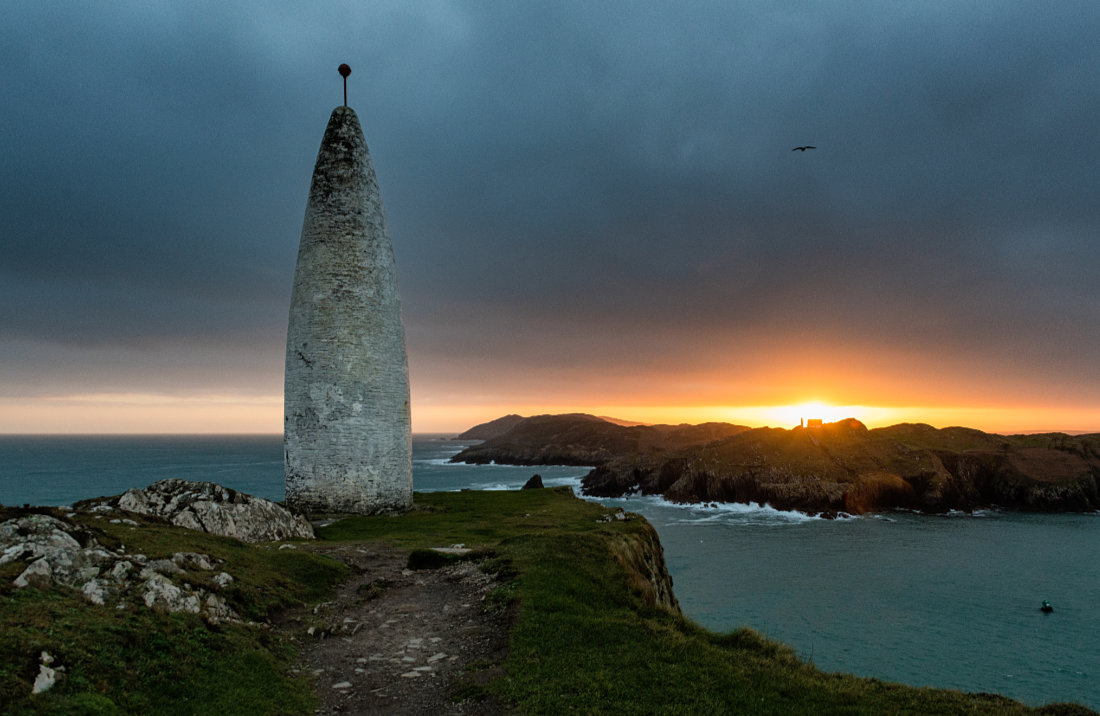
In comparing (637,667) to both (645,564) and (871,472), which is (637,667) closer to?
(645,564)

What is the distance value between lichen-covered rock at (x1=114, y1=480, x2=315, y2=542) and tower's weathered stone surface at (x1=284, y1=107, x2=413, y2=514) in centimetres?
570

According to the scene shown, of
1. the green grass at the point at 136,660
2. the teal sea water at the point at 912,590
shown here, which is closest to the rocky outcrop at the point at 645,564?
the teal sea water at the point at 912,590

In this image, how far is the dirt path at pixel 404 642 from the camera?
7.88 meters

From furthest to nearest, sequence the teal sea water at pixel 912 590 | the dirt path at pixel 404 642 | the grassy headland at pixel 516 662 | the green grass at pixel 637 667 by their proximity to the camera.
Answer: the teal sea water at pixel 912 590
the dirt path at pixel 404 642
the green grass at pixel 637 667
the grassy headland at pixel 516 662

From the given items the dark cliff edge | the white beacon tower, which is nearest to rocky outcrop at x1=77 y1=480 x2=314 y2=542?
the white beacon tower

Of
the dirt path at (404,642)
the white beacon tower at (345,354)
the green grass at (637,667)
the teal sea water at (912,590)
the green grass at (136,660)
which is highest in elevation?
the white beacon tower at (345,354)

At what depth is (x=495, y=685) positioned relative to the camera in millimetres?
7891

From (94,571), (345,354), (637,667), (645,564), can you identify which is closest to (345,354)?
(345,354)

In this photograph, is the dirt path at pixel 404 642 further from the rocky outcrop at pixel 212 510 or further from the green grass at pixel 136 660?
the rocky outcrop at pixel 212 510

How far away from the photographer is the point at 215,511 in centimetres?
1928

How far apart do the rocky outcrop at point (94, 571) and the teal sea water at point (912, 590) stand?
1663cm

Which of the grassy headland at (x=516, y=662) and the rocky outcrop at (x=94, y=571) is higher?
the rocky outcrop at (x=94, y=571)

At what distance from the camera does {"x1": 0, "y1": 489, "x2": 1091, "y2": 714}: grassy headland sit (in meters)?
6.75

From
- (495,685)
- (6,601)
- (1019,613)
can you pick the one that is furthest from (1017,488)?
(6,601)
